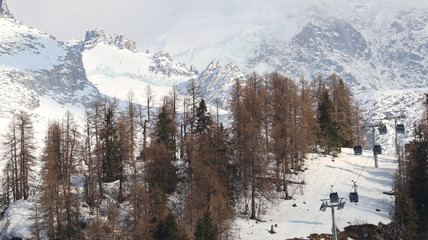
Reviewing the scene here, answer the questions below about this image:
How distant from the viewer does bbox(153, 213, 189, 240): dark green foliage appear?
42.2 meters

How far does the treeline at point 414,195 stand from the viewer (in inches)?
1885

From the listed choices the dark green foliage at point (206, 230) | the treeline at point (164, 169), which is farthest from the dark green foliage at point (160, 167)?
the dark green foliage at point (206, 230)

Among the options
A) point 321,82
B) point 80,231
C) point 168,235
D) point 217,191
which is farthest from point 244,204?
point 321,82

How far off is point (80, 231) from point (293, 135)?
27202 mm

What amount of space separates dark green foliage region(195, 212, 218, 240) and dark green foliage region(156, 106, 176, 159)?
17675 mm

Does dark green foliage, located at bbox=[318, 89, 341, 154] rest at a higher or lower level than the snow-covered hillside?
higher

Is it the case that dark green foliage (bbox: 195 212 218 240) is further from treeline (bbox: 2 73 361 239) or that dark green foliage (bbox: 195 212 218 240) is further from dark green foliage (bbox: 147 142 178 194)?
dark green foliage (bbox: 147 142 178 194)

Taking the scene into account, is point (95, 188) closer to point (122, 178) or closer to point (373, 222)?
point (122, 178)

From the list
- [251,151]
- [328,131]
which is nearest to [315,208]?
[251,151]

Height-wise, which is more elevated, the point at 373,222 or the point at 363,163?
the point at 363,163

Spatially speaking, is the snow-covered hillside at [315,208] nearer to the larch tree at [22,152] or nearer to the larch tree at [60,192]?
the larch tree at [60,192]

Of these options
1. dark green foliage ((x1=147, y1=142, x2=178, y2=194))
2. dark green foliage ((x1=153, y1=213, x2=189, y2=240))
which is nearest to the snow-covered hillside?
dark green foliage ((x1=153, y1=213, x2=189, y2=240))

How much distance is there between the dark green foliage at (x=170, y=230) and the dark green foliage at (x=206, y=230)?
2.01 meters

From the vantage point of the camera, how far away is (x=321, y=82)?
8531 centimetres
